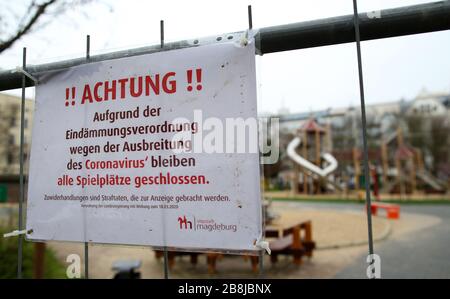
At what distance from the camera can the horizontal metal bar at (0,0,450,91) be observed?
1253mm

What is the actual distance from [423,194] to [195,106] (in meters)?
28.3

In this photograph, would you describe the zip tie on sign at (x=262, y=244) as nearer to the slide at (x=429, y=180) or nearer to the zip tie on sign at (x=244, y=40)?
the zip tie on sign at (x=244, y=40)

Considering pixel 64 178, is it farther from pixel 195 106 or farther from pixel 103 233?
pixel 195 106

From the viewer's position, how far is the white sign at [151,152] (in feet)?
4.48

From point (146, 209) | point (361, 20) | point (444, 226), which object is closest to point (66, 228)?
point (146, 209)

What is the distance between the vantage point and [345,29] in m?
1.33

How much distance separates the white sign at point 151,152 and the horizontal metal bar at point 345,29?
0.27ft

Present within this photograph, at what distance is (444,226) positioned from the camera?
1232 cm

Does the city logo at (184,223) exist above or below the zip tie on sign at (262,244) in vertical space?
above

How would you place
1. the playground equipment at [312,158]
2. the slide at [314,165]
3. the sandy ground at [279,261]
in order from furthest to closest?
A: the playground equipment at [312,158]
the slide at [314,165]
the sandy ground at [279,261]

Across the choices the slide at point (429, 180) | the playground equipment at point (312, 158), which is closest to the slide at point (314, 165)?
the playground equipment at point (312, 158)

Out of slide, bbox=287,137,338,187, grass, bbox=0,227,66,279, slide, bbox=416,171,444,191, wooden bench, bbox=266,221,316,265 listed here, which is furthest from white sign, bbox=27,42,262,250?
slide, bbox=416,171,444,191

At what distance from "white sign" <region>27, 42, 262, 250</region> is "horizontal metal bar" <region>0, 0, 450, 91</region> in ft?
0.27
